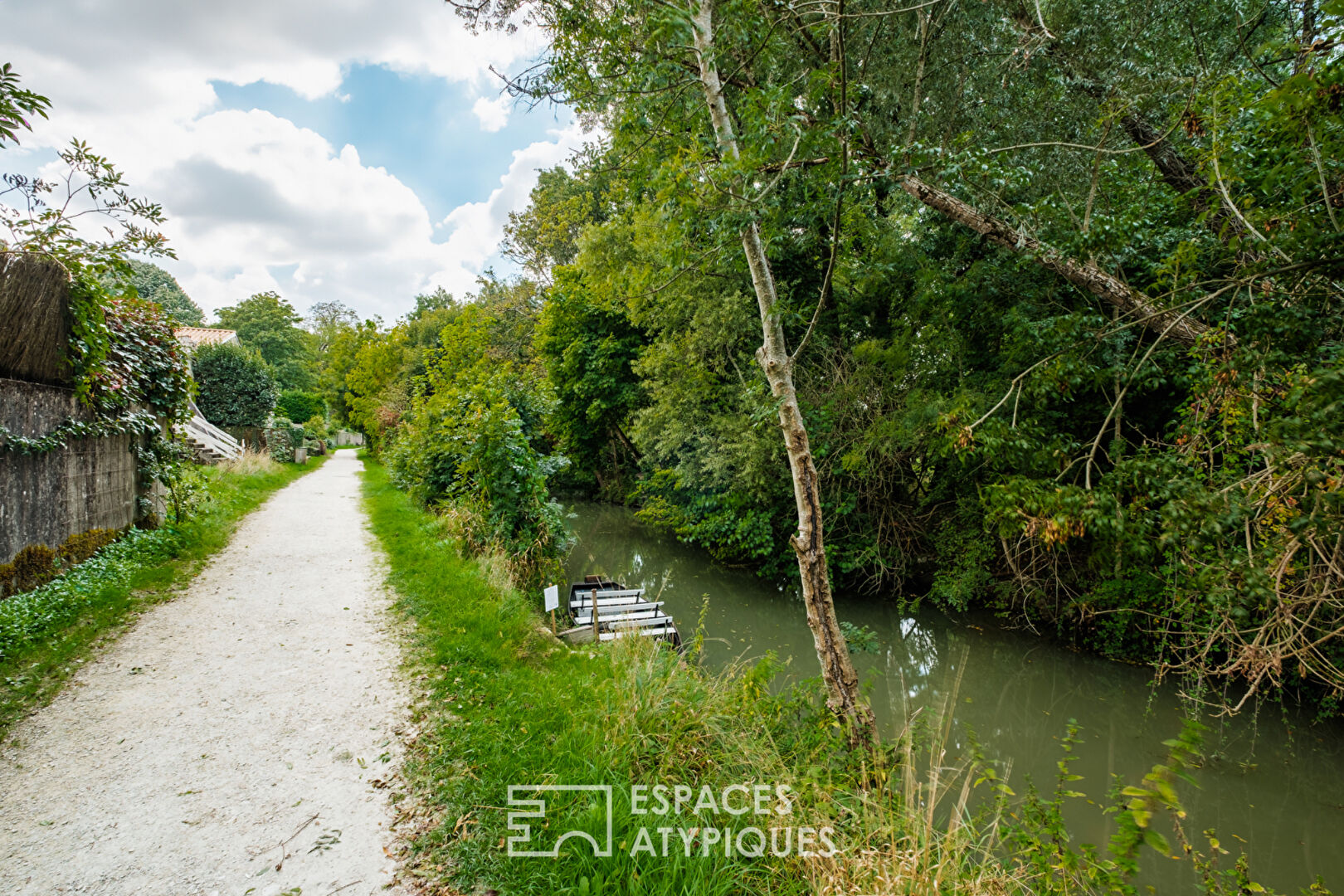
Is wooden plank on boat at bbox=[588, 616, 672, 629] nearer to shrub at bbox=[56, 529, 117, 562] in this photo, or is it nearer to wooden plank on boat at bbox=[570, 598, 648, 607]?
wooden plank on boat at bbox=[570, 598, 648, 607]

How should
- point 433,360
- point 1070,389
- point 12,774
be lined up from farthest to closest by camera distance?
1. point 433,360
2. point 1070,389
3. point 12,774

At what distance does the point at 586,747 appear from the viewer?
11.2 feet

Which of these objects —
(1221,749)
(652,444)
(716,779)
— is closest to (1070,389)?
(716,779)

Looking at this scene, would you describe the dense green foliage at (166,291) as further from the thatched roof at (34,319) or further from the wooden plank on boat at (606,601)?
the wooden plank on boat at (606,601)

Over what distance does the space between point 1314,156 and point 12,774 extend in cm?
814

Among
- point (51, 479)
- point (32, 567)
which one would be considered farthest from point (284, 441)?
point (32, 567)

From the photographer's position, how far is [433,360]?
20.6 m

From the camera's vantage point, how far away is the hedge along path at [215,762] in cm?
250

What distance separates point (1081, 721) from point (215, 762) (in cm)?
806

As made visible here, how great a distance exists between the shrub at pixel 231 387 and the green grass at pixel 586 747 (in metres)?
17.4

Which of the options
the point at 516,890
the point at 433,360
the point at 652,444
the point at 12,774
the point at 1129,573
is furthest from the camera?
the point at 433,360

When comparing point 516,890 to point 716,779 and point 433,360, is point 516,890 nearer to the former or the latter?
point 716,779

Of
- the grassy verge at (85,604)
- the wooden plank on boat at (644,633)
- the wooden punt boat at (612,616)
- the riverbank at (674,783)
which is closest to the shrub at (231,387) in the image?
the grassy verge at (85,604)

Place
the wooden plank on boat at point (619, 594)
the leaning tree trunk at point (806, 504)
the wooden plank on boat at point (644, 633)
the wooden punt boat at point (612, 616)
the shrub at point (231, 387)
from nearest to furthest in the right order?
the leaning tree trunk at point (806, 504) < the wooden plank on boat at point (644, 633) < the wooden punt boat at point (612, 616) < the wooden plank on boat at point (619, 594) < the shrub at point (231, 387)
